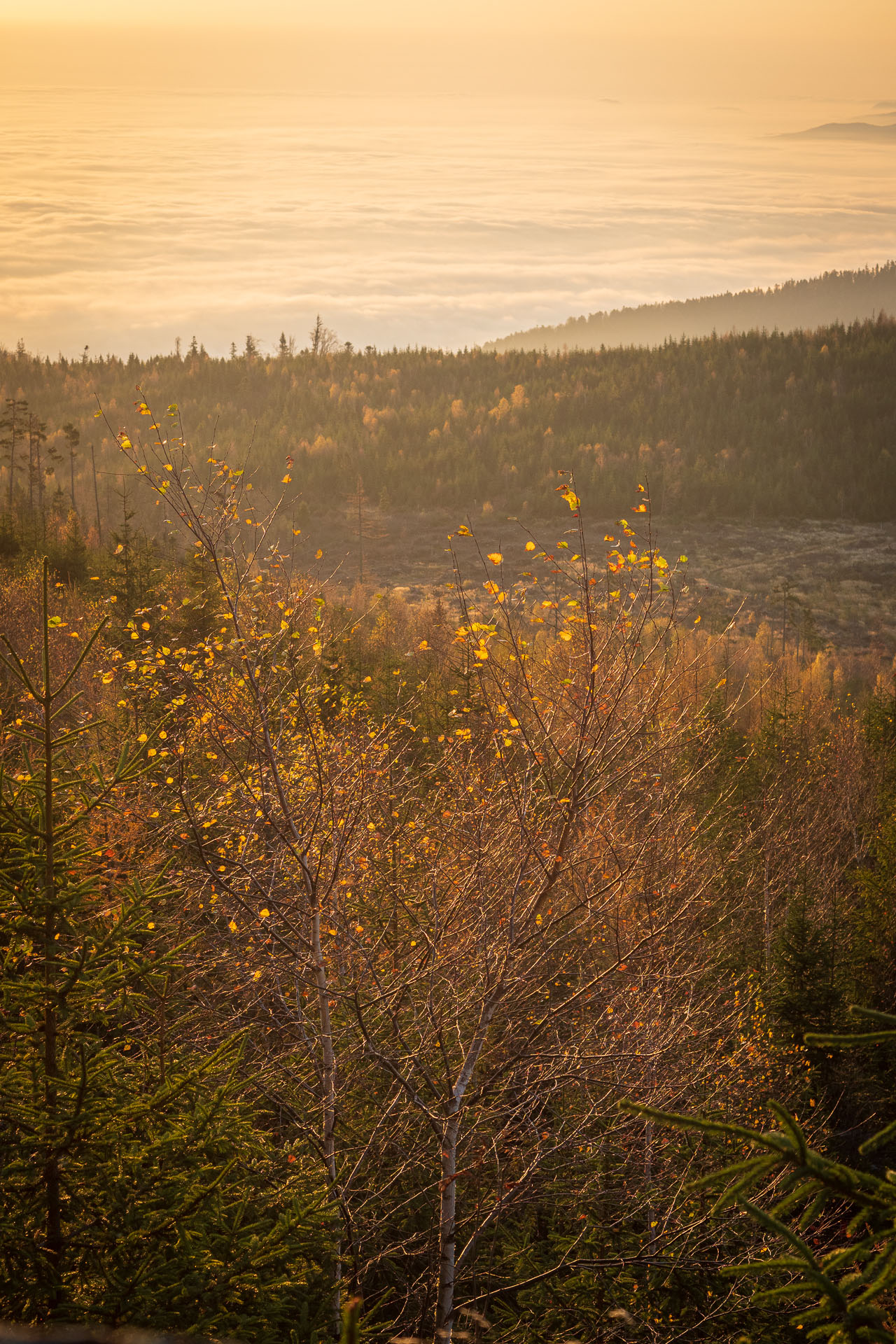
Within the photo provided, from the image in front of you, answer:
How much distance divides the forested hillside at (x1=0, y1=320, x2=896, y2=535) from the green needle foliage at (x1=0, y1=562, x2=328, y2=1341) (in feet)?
409

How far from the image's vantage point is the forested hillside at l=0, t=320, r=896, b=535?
474 feet

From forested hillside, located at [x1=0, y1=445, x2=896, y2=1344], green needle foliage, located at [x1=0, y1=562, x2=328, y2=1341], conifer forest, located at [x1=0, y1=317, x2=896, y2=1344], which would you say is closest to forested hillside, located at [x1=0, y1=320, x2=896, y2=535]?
conifer forest, located at [x1=0, y1=317, x2=896, y2=1344]

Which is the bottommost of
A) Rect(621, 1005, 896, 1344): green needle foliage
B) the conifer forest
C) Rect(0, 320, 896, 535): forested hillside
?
the conifer forest

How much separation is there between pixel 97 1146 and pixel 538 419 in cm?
16522

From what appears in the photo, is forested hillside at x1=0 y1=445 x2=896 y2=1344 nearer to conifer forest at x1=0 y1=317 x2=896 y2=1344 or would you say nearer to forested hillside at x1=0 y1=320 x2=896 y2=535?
conifer forest at x1=0 y1=317 x2=896 y2=1344

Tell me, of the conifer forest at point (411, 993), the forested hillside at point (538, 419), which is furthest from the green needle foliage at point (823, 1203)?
the forested hillside at point (538, 419)

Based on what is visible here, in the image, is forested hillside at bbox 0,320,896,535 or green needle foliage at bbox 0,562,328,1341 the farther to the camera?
forested hillside at bbox 0,320,896,535

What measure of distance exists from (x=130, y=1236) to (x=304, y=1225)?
141cm

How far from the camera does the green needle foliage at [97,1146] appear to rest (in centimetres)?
549

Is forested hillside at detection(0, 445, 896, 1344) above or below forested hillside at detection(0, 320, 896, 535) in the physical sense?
below

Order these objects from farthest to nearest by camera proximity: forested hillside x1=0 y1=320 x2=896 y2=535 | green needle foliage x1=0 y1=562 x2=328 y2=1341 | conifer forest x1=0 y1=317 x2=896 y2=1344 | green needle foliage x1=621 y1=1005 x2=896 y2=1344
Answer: forested hillside x1=0 y1=320 x2=896 y2=535 → conifer forest x1=0 y1=317 x2=896 y2=1344 → green needle foliage x1=0 y1=562 x2=328 y2=1341 → green needle foliage x1=621 y1=1005 x2=896 y2=1344

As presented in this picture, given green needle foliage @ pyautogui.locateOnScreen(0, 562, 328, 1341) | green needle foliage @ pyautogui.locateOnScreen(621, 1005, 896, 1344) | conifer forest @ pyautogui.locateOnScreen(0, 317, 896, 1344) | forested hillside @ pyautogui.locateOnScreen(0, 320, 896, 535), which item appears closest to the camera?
green needle foliage @ pyautogui.locateOnScreen(621, 1005, 896, 1344)

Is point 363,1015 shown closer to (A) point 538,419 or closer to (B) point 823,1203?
(B) point 823,1203

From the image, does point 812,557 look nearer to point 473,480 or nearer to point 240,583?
point 473,480
